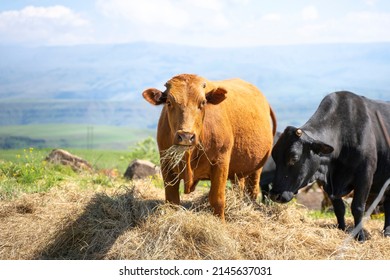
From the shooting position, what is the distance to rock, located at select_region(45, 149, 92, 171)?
15.2 m

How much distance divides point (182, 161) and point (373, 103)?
140 inches

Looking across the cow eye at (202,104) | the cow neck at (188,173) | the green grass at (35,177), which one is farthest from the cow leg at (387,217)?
the green grass at (35,177)

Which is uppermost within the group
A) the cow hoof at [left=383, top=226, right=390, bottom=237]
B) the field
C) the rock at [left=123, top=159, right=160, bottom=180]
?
the field

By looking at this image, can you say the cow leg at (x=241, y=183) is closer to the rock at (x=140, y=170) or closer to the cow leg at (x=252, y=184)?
the cow leg at (x=252, y=184)

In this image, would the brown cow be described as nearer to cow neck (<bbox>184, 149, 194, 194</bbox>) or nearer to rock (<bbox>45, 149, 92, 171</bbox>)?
cow neck (<bbox>184, 149, 194, 194</bbox>)

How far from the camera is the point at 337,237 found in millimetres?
9484

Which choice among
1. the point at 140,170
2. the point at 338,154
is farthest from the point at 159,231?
the point at 140,170

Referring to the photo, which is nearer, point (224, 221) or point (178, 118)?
point (178, 118)

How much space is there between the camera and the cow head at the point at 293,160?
9.35 metres

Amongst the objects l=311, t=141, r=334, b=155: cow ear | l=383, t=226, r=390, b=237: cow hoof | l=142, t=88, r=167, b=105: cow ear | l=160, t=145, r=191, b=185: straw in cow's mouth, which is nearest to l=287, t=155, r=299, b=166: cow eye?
l=311, t=141, r=334, b=155: cow ear

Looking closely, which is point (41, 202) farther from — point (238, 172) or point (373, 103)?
point (373, 103)

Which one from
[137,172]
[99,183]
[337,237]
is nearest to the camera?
[337,237]

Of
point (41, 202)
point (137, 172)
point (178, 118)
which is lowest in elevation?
A: point (137, 172)

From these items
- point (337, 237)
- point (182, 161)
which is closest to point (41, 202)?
point (182, 161)
